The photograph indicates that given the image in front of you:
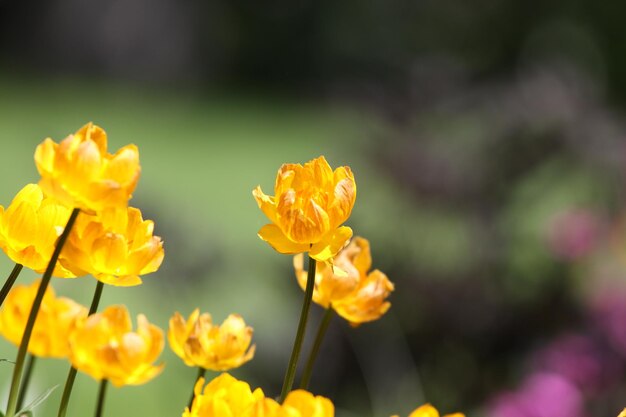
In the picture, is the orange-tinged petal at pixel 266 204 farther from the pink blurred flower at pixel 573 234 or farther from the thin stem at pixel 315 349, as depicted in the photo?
the pink blurred flower at pixel 573 234

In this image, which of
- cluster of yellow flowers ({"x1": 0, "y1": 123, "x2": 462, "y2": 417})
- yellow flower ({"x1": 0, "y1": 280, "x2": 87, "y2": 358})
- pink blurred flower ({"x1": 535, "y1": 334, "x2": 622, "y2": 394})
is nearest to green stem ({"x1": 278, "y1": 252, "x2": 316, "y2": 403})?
cluster of yellow flowers ({"x1": 0, "y1": 123, "x2": 462, "y2": 417})

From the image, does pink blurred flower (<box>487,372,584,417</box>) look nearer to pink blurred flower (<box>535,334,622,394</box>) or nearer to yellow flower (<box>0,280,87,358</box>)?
pink blurred flower (<box>535,334,622,394</box>)

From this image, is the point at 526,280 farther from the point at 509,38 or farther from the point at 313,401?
the point at 509,38

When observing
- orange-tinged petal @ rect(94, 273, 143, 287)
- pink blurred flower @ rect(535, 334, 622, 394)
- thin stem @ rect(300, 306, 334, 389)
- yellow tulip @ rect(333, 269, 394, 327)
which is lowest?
thin stem @ rect(300, 306, 334, 389)

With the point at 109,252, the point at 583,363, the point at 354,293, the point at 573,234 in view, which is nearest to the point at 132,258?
the point at 109,252

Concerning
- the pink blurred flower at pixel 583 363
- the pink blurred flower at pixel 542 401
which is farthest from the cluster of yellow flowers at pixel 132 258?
the pink blurred flower at pixel 583 363

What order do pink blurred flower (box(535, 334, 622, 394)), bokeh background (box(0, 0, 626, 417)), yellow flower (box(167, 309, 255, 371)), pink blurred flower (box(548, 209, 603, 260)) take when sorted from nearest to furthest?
yellow flower (box(167, 309, 255, 371)) < pink blurred flower (box(535, 334, 622, 394)) < bokeh background (box(0, 0, 626, 417)) < pink blurred flower (box(548, 209, 603, 260))

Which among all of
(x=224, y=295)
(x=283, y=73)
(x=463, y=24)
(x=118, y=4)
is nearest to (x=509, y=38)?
(x=463, y=24)
